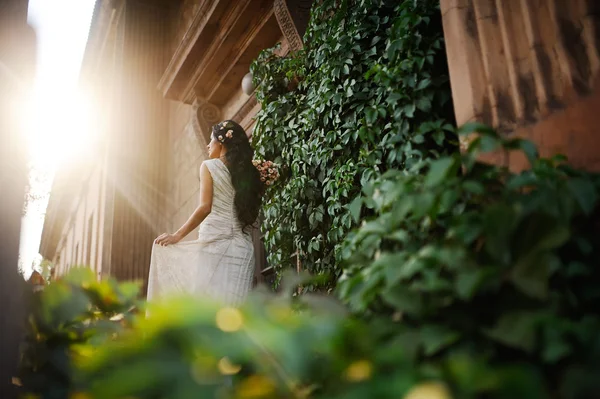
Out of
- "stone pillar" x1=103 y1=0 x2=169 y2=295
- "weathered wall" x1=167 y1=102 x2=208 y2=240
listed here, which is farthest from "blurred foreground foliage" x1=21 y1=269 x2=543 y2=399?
"stone pillar" x1=103 y1=0 x2=169 y2=295

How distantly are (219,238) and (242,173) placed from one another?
566 millimetres

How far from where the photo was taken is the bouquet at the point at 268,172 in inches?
161

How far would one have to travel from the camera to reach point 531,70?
1777 mm

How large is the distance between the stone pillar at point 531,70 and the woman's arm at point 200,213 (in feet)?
7.53

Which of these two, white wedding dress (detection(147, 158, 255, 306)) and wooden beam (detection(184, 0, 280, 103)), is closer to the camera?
white wedding dress (detection(147, 158, 255, 306))

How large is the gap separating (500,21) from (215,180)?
250cm

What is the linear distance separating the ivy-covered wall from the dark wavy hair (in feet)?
0.54

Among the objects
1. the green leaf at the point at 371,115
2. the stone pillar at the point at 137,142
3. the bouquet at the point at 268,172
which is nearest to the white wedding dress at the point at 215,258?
the bouquet at the point at 268,172

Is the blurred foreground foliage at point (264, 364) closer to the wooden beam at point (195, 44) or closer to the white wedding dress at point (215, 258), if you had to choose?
the white wedding dress at point (215, 258)

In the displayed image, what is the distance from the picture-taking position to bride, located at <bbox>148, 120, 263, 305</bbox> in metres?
3.67

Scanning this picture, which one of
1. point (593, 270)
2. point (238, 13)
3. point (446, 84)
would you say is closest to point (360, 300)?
point (593, 270)

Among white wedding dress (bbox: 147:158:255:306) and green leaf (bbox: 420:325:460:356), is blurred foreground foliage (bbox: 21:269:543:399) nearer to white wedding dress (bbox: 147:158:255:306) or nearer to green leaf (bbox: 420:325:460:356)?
green leaf (bbox: 420:325:460:356)

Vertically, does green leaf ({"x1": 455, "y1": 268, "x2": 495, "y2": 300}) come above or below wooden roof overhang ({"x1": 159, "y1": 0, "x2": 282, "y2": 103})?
below

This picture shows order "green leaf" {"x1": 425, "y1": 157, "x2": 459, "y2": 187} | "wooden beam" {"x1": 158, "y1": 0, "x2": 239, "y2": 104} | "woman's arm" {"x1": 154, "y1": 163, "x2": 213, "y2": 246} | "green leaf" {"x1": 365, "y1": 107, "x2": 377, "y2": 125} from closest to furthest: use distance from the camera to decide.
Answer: "green leaf" {"x1": 425, "y1": 157, "x2": 459, "y2": 187} < "green leaf" {"x1": 365, "y1": 107, "x2": 377, "y2": 125} < "woman's arm" {"x1": 154, "y1": 163, "x2": 213, "y2": 246} < "wooden beam" {"x1": 158, "y1": 0, "x2": 239, "y2": 104}
